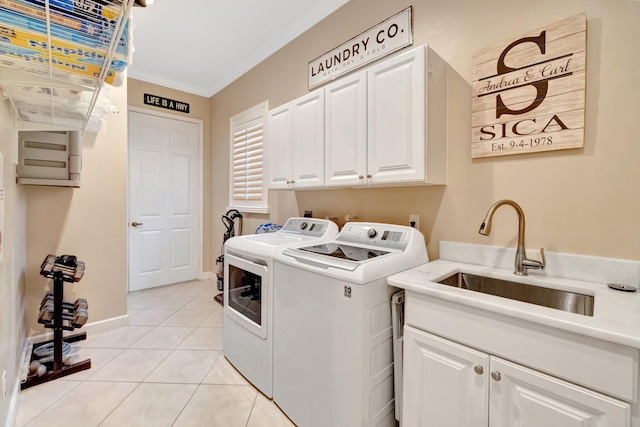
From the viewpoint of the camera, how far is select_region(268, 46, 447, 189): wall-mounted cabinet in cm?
160

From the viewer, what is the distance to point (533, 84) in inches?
57.7

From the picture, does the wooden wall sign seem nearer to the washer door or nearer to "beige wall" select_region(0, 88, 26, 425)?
"beige wall" select_region(0, 88, 26, 425)

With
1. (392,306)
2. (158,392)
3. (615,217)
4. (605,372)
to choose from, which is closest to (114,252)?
(158,392)

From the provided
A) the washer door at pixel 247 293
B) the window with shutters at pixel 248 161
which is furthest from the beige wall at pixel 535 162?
the window with shutters at pixel 248 161

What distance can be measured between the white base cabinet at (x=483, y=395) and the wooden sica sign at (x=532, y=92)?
1062 mm

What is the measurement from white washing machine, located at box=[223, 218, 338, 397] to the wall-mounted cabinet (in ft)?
1.66

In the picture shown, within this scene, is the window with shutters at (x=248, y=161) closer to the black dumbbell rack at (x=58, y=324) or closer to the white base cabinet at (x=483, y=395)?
the black dumbbell rack at (x=58, y=324)

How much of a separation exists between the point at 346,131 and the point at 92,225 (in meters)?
2.54

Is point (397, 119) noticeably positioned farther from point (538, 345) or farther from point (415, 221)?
point (538, 345)

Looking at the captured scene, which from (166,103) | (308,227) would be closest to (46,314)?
(308,227)

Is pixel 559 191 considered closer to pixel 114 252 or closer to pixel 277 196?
pixel 277 196

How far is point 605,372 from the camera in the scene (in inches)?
34.3

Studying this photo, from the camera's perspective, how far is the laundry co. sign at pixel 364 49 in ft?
6.62

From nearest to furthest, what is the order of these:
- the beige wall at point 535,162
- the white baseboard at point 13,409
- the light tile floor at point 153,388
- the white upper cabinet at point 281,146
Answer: the beige wall at point 535,162
the white baseboard at point 13,409
the light tile floor at point 153,388
the white upper cabinet at point 281,146
